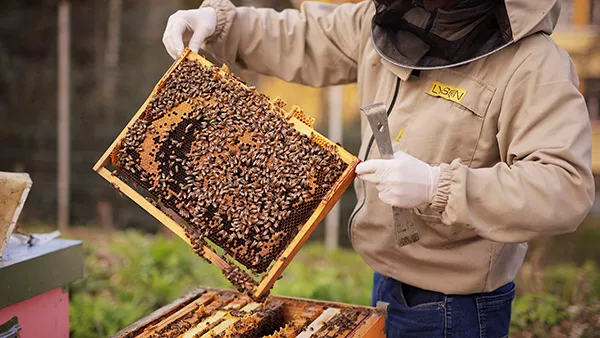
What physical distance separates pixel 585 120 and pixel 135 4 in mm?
6993

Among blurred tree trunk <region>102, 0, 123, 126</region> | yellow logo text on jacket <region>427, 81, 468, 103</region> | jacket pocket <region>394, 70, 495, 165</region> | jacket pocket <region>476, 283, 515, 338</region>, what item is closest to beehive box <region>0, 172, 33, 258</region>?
jacket pocket <region>394, 70, 495, 165</region>

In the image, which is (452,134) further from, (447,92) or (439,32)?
(439,32)

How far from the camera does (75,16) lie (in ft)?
27.2

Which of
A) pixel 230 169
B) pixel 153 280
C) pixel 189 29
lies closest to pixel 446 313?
pixel 230 169

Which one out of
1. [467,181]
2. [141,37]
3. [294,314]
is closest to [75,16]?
[141,37]

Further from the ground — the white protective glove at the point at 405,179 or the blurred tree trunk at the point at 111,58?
the white protective glove at the point at 405,179

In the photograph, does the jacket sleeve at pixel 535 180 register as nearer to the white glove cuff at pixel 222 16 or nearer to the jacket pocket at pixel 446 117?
the jacket pocket at pixel 446 117

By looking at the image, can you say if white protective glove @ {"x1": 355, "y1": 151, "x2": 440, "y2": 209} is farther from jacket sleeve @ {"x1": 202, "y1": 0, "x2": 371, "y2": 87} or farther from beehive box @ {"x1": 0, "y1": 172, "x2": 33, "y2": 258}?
beehive box @ {"x1": 0, "y1": 172, "x2": 33, "y2": 258}

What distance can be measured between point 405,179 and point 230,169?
2.37 feet

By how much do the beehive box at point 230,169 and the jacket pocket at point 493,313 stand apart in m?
0.92

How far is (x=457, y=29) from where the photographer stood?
2596 mm

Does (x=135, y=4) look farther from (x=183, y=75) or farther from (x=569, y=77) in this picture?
(x=569, y=77)

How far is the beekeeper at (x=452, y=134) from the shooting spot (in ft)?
7.31

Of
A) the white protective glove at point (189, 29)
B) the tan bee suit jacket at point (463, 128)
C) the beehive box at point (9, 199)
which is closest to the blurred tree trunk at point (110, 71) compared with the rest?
the tan bee suit jacket at point (463, 128)
